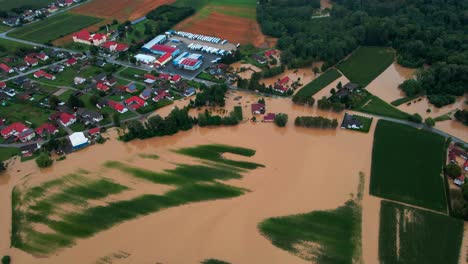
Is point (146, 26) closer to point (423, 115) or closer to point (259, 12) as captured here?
point (259, 12)

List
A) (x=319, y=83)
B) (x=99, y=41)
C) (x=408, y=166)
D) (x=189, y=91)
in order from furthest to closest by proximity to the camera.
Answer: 1. (x=99, y=41)
2. (x=319, y=83)
3. (x=189, y=91)
4. (x=408, y=166)

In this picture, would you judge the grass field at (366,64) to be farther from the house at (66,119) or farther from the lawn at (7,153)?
the lawn at (7,153)

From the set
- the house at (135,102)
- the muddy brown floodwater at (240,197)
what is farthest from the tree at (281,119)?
the house at (135,102)

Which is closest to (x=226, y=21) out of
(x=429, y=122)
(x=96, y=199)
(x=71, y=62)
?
(x=71, y=62)

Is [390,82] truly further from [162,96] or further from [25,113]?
[25,113]

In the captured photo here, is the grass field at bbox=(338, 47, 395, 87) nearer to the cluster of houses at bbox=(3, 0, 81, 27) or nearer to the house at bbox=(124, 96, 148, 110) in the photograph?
the house at bbox=(124, 96, 148, 110)
